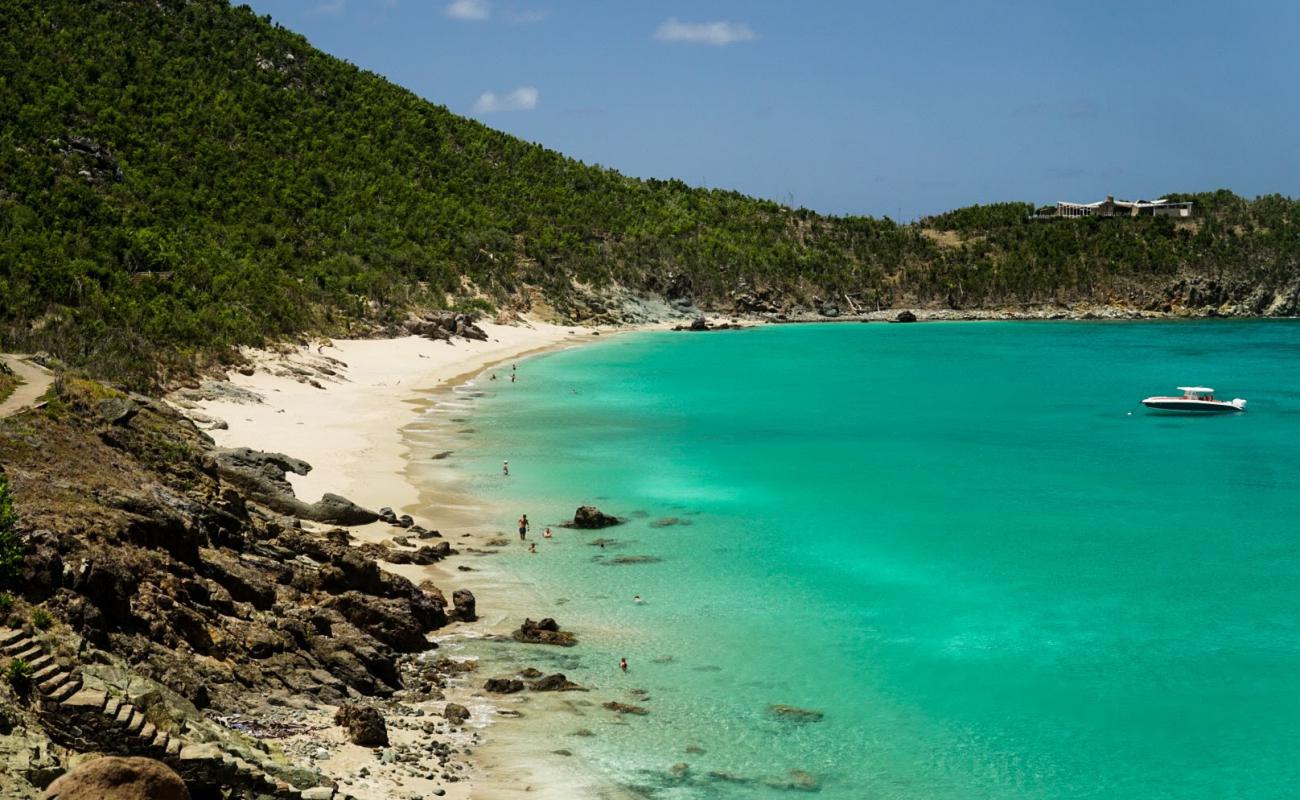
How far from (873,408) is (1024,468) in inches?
679

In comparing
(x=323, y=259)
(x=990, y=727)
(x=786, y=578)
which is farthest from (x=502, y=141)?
(x=990, y=727)

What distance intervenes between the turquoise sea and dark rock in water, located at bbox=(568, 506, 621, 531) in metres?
0.56

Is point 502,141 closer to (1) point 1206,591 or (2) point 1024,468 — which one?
(2) point 1024,468

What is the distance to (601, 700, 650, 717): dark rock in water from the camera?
782 inches

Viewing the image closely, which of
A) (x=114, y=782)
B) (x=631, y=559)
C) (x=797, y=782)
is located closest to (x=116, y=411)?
(x=631, y=559)

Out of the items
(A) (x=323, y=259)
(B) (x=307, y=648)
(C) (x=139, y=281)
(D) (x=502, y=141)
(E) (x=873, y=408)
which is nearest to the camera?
(B) (x=307, y=648)

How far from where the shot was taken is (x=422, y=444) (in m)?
43.6

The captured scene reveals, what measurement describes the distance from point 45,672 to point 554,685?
8.61m

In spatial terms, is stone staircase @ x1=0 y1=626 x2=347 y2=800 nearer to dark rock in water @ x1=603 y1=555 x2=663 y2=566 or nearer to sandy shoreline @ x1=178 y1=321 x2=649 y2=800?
sandy shoreline @ x1=178 y1=321 x2=649 y2=800

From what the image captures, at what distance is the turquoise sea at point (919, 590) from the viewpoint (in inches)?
749

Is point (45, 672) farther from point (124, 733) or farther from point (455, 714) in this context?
point (455, 714)

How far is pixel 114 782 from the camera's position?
1152cm

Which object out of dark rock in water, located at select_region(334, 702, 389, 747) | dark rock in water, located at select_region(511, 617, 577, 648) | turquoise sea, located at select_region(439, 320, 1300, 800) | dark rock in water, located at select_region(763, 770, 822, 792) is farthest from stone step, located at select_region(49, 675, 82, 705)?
dark rock in water, located at select_region(511, 617, 577, 648)

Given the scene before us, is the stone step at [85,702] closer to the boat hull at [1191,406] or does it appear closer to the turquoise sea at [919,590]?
the turquoise sea at [919,590]
